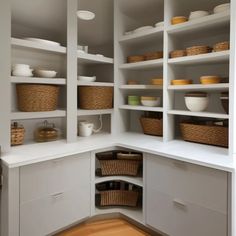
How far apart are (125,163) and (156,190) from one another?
0.43 meters

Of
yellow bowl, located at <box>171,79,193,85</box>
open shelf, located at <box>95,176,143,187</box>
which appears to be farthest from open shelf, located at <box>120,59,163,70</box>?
open shelf, located at <box>95,176,143,187</box>

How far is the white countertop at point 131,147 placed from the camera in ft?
4.73

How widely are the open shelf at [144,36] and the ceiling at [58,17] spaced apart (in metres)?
0.29

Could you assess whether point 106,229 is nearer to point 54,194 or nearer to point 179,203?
point 54,194

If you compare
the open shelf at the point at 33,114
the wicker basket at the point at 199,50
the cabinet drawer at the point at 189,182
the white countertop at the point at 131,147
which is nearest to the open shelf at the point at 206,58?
the wicker basket at the point at 199,50

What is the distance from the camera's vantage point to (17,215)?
4.76ft

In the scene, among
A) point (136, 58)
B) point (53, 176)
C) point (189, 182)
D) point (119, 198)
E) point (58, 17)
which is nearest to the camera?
point (189, 182)

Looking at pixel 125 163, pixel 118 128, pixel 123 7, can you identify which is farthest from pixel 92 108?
pixel 123 7

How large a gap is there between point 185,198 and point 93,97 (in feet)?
3.89

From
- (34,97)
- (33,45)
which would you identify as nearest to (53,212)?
(34,97)

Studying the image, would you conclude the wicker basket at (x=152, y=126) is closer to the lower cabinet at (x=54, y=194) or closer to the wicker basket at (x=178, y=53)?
the wicker basket at (x=178, y=53)

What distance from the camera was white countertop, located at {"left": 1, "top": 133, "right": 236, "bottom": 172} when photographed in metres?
1.44

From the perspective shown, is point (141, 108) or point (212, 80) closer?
point (212, 80)

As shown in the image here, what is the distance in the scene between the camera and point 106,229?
74.8 inches
